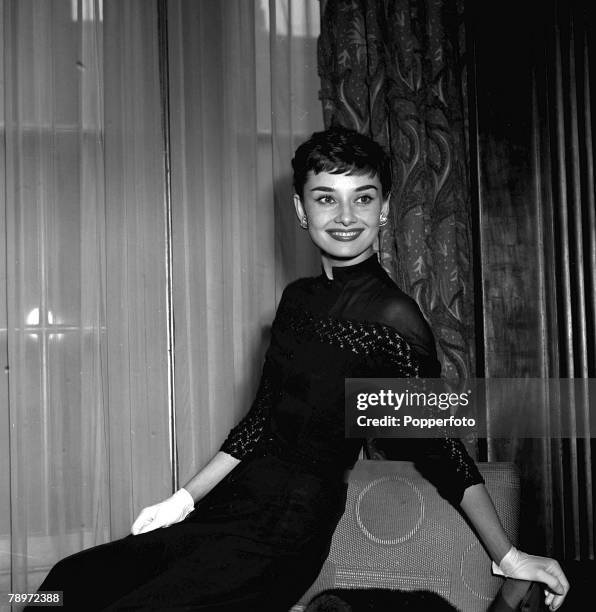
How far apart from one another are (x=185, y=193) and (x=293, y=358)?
1.41 meters

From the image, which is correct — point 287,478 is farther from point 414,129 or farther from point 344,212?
point 414,129

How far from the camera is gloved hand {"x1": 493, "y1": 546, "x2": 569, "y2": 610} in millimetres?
1245

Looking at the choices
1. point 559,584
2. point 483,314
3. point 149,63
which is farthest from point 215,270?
point 559,584

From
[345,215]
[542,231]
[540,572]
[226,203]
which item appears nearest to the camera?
[540,572]

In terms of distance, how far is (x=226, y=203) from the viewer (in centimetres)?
273

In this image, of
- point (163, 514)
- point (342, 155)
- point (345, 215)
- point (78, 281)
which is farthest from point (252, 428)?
point (78, 281)

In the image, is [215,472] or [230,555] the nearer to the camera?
[230,555]

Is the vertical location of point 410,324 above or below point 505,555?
above

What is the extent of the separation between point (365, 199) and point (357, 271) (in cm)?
15

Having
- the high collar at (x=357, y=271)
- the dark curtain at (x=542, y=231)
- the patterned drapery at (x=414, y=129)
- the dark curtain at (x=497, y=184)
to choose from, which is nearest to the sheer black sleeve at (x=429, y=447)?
the high collar at (x=357, y=271)

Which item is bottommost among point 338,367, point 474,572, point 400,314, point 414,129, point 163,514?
→ point 474,572

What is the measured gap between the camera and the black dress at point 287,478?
4.03ft

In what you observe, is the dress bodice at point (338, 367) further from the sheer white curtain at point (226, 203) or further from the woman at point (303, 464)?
the sheer white curtain at point (226, 203)

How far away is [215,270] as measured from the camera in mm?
2742
